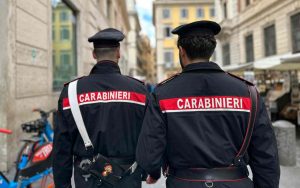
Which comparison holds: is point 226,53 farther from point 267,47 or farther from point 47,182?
point 47,182

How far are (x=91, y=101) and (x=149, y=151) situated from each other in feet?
2.43

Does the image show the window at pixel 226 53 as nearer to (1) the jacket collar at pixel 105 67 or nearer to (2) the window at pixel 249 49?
(2) the window at pixel 249 49

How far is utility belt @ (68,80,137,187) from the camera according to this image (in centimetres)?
239

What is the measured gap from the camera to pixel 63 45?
9875 mm

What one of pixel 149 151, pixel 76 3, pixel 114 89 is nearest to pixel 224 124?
pixel 149 151

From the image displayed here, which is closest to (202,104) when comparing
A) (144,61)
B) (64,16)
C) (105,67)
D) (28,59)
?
(105,67)

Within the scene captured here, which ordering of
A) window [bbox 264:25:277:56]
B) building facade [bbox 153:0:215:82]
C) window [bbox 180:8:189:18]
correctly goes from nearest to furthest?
1. window [bbox 264:25:277:56]
2. building facade [bbox 153:0:215:82]
3. window [bbox 180:8:189:18]

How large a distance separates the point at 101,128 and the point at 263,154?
119 centimetres

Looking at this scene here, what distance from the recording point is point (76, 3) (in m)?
10.5

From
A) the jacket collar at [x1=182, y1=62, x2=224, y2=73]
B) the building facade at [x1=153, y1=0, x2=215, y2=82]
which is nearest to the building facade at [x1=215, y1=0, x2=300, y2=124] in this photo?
the jacket collar at [x1=182, y1=62, x2=224, y2=73]

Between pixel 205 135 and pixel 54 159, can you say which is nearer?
pixel 205 135

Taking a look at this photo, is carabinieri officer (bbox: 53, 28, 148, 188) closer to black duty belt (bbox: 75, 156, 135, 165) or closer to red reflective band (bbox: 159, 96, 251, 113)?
black duty belt (bbox: 75, 156, 135, 165)

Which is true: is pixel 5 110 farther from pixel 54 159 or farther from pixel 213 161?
pixel 213 161

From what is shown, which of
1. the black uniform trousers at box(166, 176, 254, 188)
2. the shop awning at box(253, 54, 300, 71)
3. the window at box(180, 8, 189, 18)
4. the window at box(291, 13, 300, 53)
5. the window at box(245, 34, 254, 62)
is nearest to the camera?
the black uniform trousers at box(166, 176, 254, 188)
